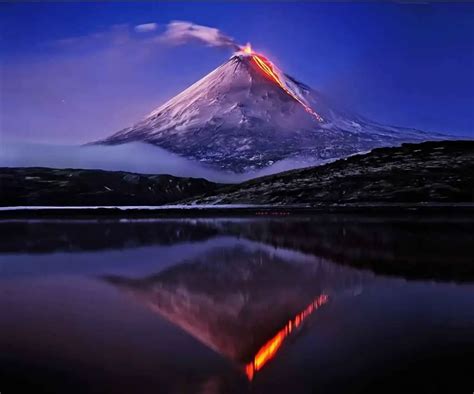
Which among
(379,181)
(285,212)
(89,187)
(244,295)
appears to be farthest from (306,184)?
(244,295)

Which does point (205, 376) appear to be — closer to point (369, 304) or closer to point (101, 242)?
point (369, 304)

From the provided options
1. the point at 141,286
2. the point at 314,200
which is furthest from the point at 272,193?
the point at 141,286

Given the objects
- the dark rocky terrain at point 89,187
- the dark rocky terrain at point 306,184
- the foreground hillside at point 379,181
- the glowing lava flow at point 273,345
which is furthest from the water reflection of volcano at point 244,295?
the dark rocky terrain at point 89,187

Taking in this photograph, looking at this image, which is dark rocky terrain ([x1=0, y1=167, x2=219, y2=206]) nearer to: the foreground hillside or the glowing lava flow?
the foreground hillside

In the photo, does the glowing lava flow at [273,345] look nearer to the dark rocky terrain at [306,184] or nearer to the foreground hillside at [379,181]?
the dark rocky terrain at [306,184]

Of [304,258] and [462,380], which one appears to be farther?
[304,258]

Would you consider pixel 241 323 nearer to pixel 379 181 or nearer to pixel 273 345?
pixel 273 345

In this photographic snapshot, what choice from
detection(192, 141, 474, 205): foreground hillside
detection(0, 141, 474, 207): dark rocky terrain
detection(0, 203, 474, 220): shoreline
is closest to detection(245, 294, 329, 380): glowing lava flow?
detection(0, 203, 474, 220): shoreline
